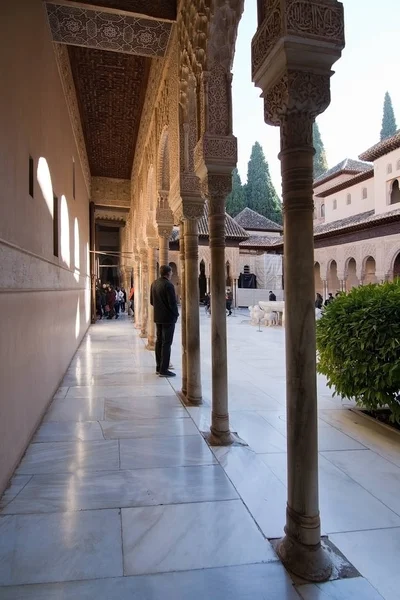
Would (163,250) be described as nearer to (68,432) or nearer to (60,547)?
(68,432)

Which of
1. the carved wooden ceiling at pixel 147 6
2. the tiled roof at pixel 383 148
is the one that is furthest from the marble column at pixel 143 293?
the tiled roof at pixel 383 148

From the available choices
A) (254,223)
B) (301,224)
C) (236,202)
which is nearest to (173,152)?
(301,224)

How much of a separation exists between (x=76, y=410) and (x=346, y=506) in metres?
3.24

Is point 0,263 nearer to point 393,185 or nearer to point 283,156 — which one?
point 283,156

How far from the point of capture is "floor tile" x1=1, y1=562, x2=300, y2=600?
1953mm

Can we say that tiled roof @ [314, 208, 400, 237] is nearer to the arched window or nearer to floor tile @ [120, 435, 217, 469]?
the arched window

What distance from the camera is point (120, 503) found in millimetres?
2814

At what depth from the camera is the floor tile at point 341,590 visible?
1943 mm

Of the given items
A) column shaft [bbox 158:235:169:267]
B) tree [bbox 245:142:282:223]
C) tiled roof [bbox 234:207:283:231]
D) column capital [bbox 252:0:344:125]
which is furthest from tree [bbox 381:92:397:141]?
column capital [bbox 252:0:344:125]

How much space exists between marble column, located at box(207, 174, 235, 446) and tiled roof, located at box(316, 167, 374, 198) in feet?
91.2

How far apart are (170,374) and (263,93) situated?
5199 millimetres

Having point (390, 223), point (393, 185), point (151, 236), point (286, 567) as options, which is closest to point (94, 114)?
point (151, 236)

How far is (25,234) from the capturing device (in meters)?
3.92

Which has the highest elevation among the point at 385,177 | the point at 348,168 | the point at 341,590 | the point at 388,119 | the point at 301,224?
the point at 388,119
